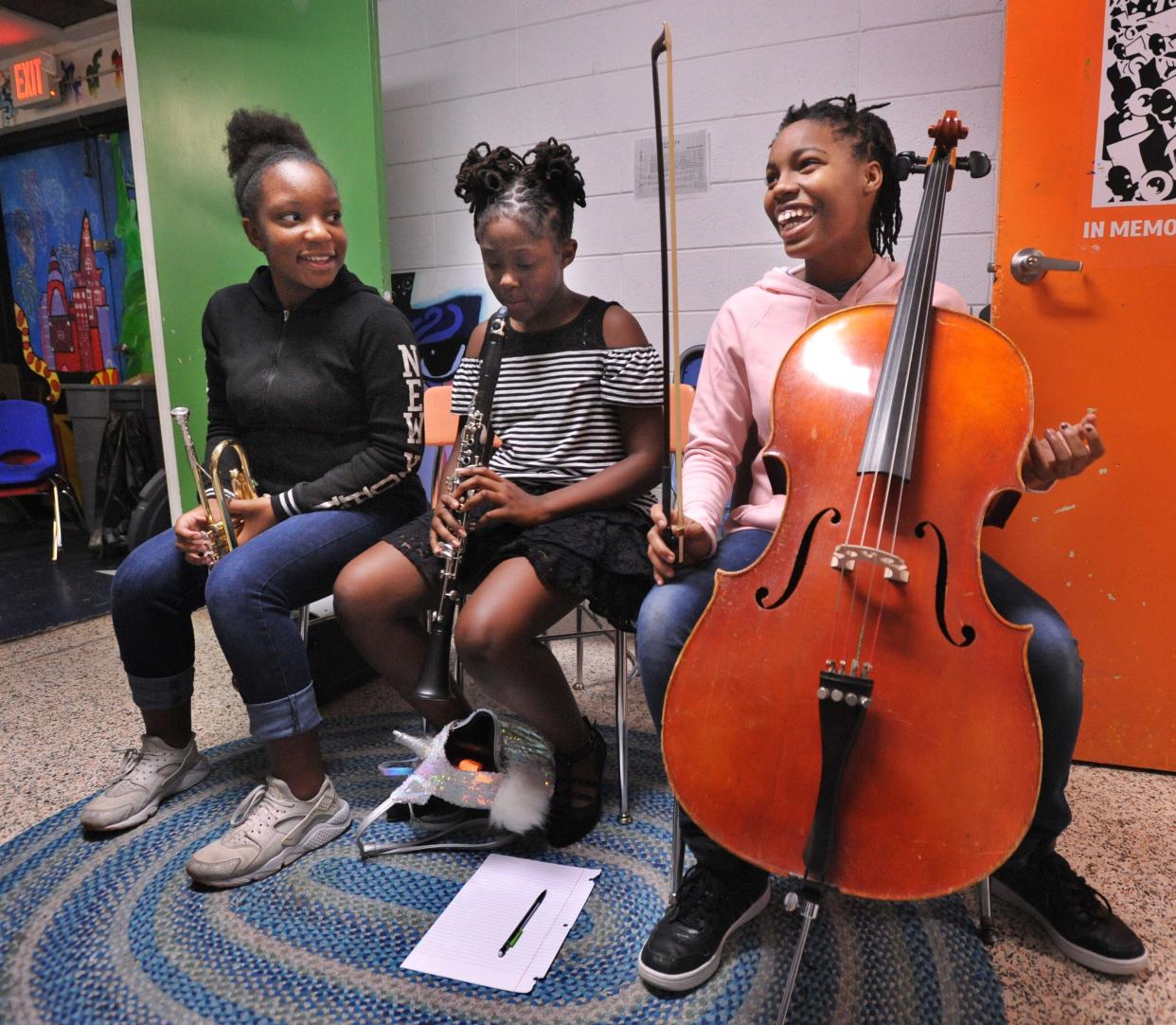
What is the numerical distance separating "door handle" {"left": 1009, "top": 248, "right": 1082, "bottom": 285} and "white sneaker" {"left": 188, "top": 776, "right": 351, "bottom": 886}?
154 cm

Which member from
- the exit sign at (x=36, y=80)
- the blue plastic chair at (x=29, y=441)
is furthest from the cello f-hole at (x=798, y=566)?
the exit sign at (x=36, y=80)

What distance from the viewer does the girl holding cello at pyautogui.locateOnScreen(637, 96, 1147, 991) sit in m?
1.03

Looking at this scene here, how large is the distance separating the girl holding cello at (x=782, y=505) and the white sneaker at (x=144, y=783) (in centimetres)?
98

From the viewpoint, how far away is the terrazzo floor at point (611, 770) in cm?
104

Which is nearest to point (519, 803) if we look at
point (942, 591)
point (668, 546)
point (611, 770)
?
point (611, 770)

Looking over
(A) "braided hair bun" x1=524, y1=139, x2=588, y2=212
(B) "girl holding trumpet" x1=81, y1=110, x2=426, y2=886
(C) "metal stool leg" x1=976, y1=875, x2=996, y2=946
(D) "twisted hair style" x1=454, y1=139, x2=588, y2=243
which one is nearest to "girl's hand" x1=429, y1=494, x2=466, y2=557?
(B) "girl holding trumpet" x1=81, y1=110, x2=426, y2=886

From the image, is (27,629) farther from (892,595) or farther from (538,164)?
(892,595)

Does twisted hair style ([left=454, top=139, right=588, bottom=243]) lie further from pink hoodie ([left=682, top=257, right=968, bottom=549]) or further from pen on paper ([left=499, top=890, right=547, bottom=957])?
pen on paper ([left=499, top=890, right=547, bottom=957])

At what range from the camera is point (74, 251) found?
4.18 metres

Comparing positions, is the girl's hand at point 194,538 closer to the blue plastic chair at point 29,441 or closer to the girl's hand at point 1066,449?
the girl's hand at point 1066,449

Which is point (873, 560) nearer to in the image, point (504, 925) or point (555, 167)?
point (504, 925)

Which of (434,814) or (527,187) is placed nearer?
(527,187)

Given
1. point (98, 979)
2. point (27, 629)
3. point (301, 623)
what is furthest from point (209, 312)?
point (27, 629)

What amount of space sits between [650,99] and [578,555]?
1.69 m
